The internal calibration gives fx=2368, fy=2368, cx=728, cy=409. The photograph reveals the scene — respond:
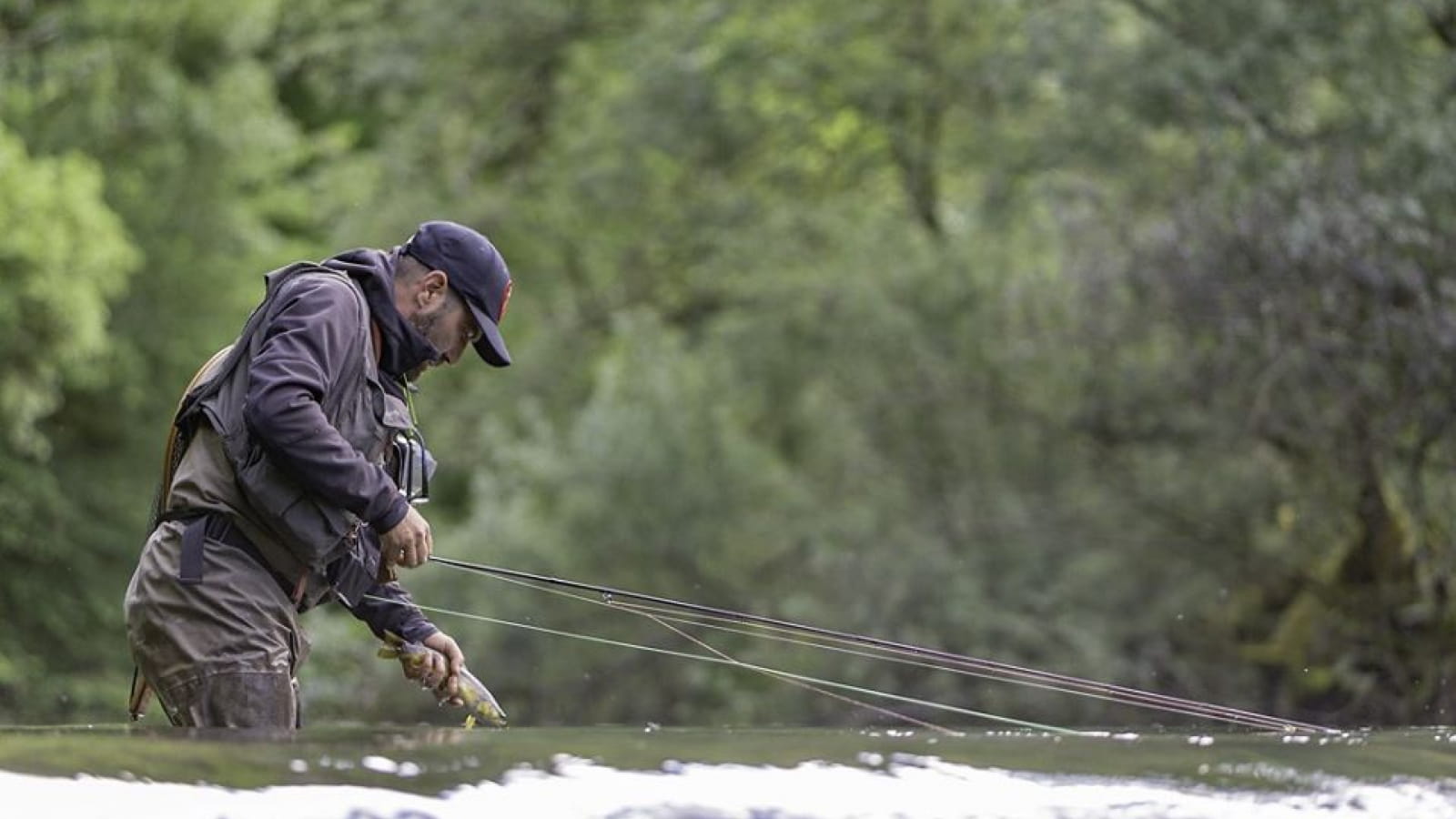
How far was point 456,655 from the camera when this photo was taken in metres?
6.16

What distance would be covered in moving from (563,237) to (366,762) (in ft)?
63.0

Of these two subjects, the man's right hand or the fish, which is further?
the fish

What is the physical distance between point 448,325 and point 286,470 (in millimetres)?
679

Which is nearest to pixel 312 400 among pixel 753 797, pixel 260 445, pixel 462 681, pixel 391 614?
pixel 260 445

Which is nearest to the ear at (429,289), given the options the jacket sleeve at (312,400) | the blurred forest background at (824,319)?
the jacket sleeve at (312,400)

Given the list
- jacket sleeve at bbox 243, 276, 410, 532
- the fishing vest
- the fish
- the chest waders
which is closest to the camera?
jacket sleeve at bbox 243, 276, 410, 532

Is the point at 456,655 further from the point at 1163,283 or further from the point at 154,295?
the point at 154,295

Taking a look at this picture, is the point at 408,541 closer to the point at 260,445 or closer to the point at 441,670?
the point at 260,445

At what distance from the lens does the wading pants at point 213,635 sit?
552cm

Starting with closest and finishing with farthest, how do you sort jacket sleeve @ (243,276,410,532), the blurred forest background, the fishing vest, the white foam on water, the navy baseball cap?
the white foam on water < jacket sleeve @ (243,276,410,532) < the fishing vest < the navy baseball cap < the blurred forest background

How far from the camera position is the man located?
5.37 m

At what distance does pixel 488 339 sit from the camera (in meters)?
5.87

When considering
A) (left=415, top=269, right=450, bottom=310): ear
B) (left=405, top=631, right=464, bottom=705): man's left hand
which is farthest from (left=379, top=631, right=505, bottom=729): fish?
(left=415, top=269, right=450, bottom=310): ear

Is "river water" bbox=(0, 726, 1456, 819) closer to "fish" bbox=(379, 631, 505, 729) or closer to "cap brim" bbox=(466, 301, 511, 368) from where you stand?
"fish" bbox=(379, 631, 505, 729)
